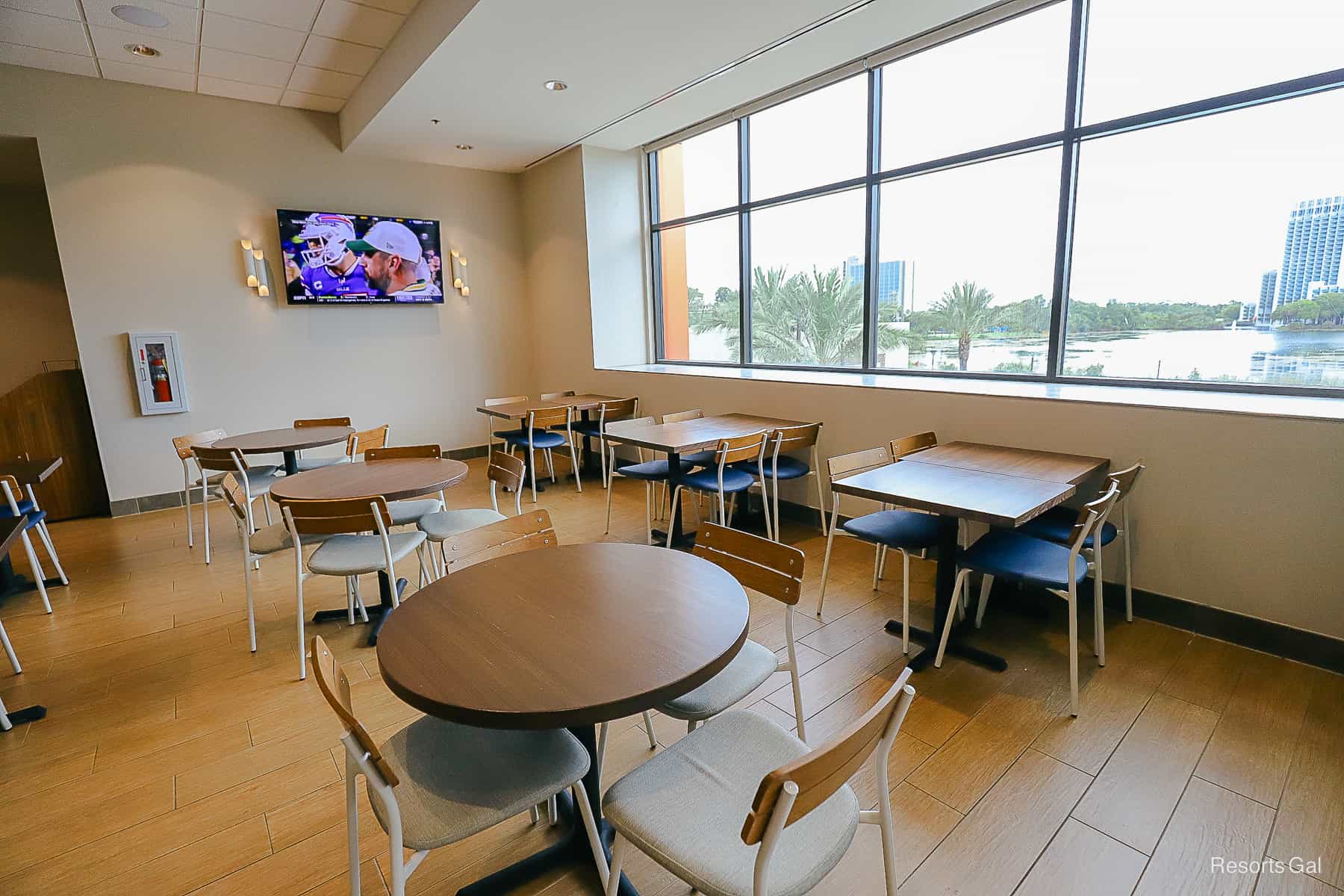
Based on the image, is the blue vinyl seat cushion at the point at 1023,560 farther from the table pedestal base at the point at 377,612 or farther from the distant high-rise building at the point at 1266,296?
the table pedestal base at the point at 377,612

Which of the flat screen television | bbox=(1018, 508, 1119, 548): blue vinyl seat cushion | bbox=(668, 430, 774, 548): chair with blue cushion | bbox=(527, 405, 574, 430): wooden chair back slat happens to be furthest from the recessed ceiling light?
bbox=(1018, 508, 1119, 548): blue vinyl seat cushion

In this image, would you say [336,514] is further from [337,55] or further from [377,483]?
[337,55]

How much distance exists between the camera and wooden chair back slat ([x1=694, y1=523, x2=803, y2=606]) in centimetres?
176

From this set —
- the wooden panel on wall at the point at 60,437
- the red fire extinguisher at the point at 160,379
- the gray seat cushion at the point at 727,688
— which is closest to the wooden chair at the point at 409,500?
the gray seat cushion at the point at 727,688

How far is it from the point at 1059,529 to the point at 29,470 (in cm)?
531

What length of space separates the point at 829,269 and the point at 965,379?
1.36 m

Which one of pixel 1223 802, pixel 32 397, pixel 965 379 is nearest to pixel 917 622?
pixel 1223 802

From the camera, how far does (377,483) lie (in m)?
2.87

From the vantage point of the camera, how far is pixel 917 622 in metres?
2.89

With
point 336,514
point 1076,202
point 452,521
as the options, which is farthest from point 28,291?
point 1076,202

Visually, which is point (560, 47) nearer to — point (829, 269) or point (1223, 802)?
point (829, 269)

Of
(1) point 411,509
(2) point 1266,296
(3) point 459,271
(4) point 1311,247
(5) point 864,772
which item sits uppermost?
(3) point 459,271

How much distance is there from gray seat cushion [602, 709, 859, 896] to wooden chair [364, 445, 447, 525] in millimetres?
2269

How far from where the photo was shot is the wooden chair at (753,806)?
0.96 metres
